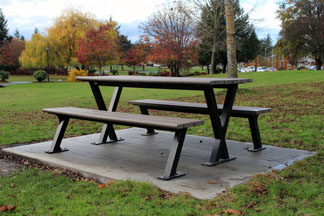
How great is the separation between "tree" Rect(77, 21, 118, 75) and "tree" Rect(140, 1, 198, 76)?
458 centimetres

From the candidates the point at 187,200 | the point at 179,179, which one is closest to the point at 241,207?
the point at 187,200

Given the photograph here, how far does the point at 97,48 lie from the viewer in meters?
41.9

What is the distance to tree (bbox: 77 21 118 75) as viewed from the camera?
137 ft

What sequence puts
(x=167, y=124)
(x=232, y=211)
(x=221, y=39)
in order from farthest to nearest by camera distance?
(x=221, y=39) → (x=167, y=124) → (x=232, y=211)

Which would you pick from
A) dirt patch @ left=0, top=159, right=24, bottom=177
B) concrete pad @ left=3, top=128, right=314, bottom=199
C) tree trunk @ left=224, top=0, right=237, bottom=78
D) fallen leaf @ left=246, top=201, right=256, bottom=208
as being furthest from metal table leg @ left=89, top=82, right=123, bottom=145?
tree trunk @ left=224, top=0, right=237, bottom=78

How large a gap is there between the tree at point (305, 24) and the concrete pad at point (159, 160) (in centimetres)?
3857

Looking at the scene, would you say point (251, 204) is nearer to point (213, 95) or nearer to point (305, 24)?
point (213, 95)

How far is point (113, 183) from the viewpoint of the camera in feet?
13.3

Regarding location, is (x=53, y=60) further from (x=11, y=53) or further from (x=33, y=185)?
(x=33, y=185)

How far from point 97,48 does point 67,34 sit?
6037 mm

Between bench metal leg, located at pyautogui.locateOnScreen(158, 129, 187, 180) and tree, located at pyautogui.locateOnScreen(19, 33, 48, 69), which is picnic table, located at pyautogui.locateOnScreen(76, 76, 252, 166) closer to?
bench metal leg, located at pyautogui.locateOnScreen(158, 129, 187, 180)

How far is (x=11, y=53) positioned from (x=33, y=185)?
63.3 metres

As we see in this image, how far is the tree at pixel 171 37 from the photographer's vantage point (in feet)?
133

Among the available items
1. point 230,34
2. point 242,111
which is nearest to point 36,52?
point 230,34
